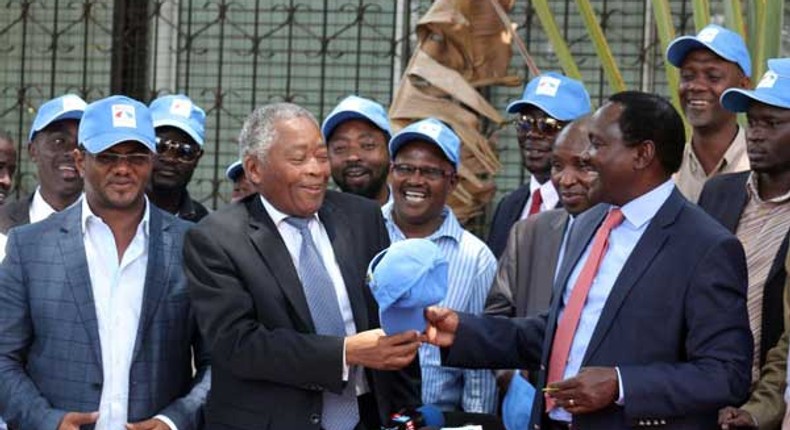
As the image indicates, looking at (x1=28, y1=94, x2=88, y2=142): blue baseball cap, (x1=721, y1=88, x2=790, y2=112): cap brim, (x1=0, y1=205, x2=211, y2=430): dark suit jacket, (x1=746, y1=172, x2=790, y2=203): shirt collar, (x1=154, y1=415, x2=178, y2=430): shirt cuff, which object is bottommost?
(x1=154, y1=415, x2=178, y2=430): shirt cuff

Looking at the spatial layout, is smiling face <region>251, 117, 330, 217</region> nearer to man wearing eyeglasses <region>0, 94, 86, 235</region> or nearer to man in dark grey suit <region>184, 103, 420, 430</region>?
man in dark grey suit <region>184, 103, 420, 430</region>

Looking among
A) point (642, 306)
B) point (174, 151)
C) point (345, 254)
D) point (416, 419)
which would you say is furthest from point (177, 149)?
point (642, 306)

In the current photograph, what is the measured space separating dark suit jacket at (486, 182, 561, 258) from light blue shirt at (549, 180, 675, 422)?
7.06ft

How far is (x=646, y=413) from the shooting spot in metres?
5.13

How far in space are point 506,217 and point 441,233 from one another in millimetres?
689

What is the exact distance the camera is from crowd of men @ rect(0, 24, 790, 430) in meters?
5.22

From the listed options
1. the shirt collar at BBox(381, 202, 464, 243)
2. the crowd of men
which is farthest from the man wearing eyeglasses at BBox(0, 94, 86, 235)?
the shirt collar at BBox(381, 202, 464, 243)

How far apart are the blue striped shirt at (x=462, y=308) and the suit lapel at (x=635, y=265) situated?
154cm

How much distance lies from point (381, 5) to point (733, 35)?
162 inches

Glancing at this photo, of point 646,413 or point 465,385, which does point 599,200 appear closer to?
point 646,413

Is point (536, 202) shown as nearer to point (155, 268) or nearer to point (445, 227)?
point (445, 227)

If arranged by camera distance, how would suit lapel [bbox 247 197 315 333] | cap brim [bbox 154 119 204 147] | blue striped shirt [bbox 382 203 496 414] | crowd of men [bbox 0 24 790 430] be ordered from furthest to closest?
cap brim [bbox 154 119 204 147]
blue striped shirt [bbox 382 203 496 414]
suit lapel [bbox 247 197 315 333]
crowd of men [bbox 0 24 790 430]

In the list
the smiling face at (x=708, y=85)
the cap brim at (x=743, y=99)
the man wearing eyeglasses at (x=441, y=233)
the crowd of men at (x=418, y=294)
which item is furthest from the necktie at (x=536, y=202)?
Answer: the cap brim at (x=743, y=99)

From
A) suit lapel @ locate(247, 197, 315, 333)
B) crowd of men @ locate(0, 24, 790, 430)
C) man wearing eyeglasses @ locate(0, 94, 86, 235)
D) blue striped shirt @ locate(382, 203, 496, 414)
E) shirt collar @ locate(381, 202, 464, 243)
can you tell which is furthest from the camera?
man wearing eyeglasses @ locate(0, 94, 86, 235)
